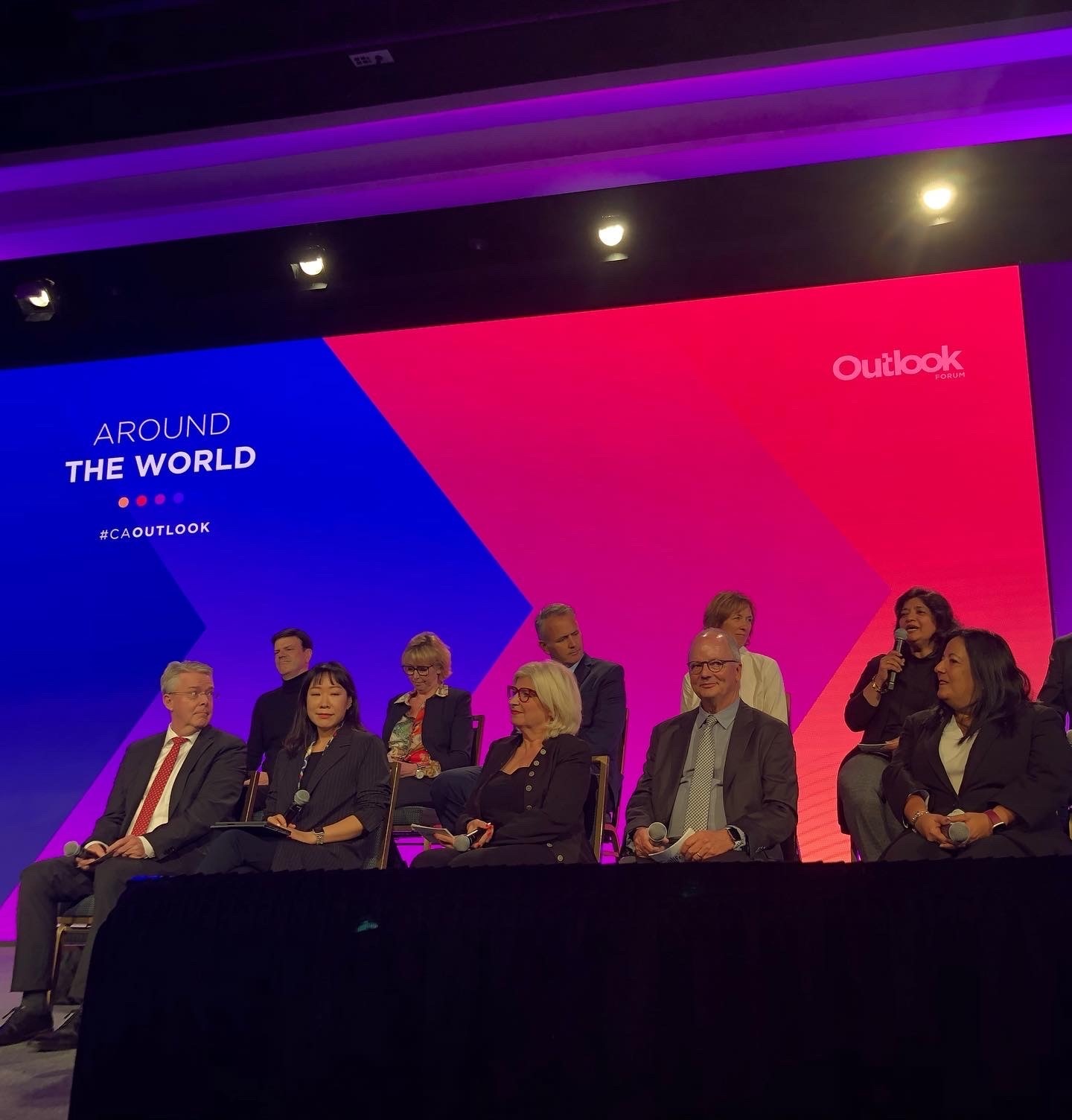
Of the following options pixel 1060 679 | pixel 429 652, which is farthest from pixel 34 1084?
pixel 1060 679

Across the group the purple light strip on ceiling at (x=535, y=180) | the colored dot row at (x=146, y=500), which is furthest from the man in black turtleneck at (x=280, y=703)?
the purple light strip on ceiling at (x=535, y=180)

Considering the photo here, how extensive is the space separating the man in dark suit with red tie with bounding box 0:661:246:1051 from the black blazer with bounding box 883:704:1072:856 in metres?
2.34

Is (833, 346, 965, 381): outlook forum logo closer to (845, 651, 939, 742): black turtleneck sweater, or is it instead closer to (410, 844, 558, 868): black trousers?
(845, 651, 939, 742): black turtleneck sweater

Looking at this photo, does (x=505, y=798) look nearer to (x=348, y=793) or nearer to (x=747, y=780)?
(x=348, y=793)

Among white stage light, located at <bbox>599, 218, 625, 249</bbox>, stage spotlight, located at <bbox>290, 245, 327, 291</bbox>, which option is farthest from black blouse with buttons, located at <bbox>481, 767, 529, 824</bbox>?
stage spotlight, located at <bbox>290, 245, 327, 291</bbox>

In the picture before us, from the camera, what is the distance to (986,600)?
193 inches

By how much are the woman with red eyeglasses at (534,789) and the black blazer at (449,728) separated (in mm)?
1060

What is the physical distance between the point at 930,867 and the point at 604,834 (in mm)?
2220

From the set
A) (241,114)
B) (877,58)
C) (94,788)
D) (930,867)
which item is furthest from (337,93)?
(930,867)

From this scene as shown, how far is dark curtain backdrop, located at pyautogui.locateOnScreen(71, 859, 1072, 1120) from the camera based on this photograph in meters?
1.97

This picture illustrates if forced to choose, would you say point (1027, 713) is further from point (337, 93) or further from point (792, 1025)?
point (337, 93)

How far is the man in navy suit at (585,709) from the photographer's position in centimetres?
448

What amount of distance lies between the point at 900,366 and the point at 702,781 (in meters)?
2.66

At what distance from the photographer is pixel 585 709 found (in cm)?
456
